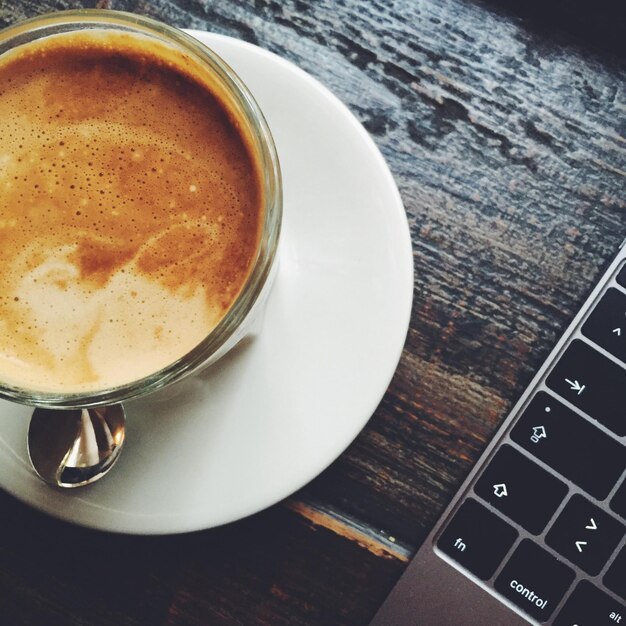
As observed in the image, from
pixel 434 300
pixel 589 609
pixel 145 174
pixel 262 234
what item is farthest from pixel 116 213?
pixel 589 609

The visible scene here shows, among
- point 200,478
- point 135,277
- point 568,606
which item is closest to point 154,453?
point 200,478

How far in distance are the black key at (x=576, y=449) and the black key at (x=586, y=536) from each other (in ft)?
0.06

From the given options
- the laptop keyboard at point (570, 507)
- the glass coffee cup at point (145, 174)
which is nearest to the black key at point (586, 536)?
the laptop keyboard at point (570, 507)

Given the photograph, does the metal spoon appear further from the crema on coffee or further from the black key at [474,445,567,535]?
the black key at [474,445,567,535]

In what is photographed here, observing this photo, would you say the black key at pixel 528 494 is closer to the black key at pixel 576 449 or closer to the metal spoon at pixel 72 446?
the black key at pixel 576 449

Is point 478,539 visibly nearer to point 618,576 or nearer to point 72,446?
point 618,576

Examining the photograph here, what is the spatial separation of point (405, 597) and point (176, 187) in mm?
478

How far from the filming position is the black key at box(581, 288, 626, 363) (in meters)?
0.66

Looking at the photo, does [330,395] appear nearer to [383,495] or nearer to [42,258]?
[383,495]

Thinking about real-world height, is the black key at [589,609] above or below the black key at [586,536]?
below

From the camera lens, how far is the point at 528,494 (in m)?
0.66

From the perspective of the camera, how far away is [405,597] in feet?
2.25

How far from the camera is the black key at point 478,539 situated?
659 millimetres

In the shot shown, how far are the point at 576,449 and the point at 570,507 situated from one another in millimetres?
59
